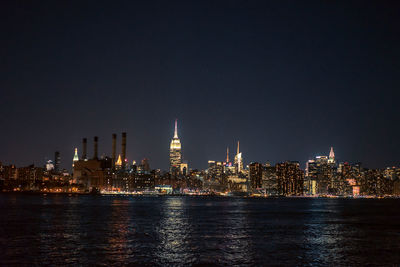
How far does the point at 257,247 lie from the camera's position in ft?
135

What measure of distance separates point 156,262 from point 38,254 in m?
9.06

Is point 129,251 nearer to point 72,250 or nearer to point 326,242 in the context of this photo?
point 72,250

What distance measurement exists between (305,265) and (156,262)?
10.0m

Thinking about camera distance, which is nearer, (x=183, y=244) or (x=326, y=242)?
(x=183, y=244)

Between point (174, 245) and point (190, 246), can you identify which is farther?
point (174, 245)

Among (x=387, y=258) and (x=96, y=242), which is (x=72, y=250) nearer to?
(x=96, y=242)

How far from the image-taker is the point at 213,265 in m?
32.0

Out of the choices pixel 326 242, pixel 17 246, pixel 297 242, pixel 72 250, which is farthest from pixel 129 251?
pixel 326 242

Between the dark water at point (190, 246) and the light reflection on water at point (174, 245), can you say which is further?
the light reflection on water at point (174, 245)

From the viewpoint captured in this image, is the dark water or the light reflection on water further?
the light reflection on water

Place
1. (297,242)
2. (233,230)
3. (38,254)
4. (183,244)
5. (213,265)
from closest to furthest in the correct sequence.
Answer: (213,265) < (38,254) < (183,244) < (297,242) < (233,230)

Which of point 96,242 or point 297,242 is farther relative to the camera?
point 297,242

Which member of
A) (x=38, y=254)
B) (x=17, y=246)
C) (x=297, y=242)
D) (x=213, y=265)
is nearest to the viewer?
(x=213, y=265)

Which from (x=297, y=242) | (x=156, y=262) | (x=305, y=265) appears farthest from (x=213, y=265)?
(x=297, y=242)
